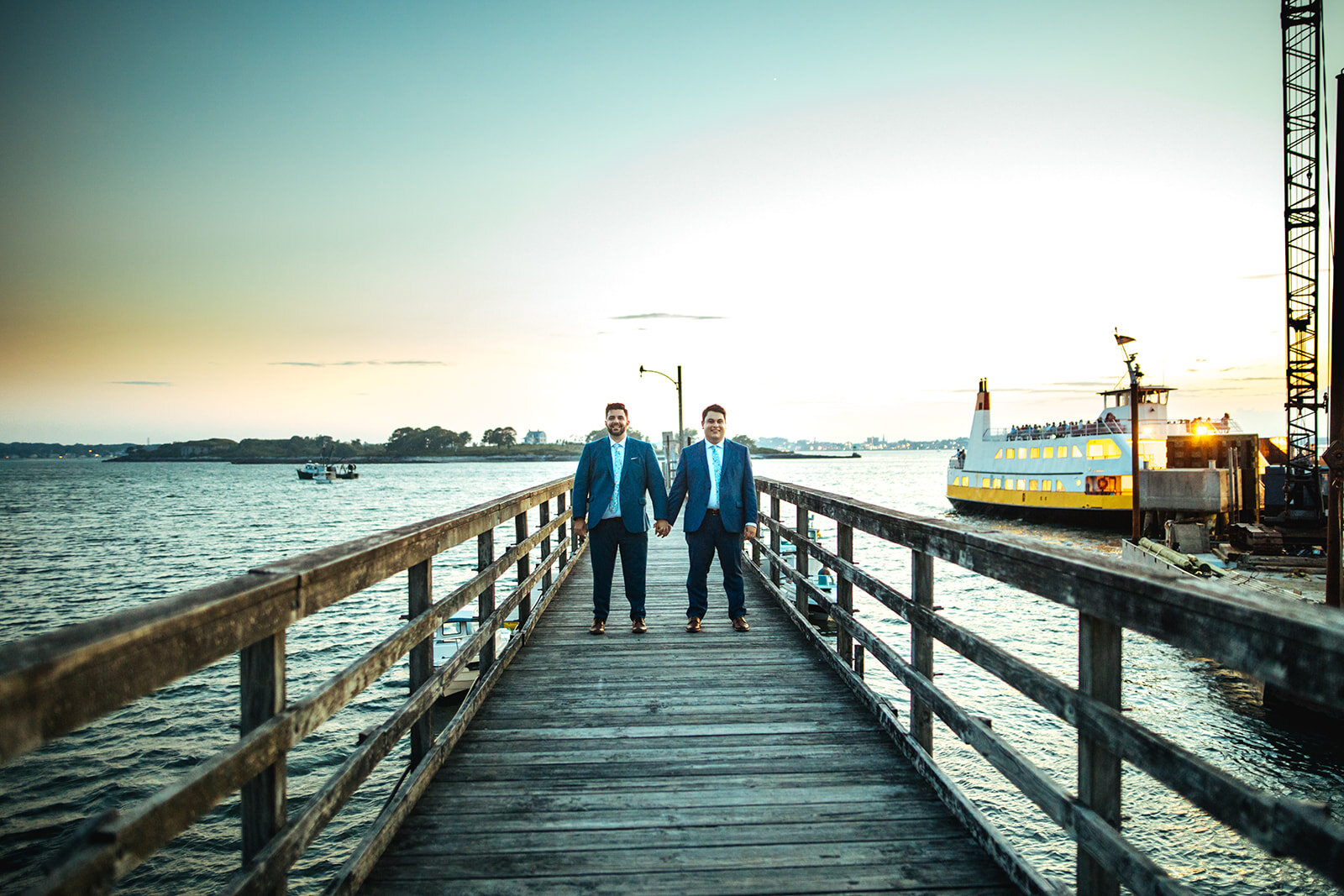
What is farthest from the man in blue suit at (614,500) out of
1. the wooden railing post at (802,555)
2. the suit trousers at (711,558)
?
the wooden railing post at (802,555)

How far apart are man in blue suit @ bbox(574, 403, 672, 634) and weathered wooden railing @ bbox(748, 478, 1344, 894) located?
2670 mm

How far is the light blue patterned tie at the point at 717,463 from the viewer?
6066 millimetres

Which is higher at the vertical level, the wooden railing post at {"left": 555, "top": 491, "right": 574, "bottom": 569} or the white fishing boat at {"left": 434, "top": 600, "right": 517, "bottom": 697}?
the wooden railing post at {"left": 555, "top": 491, "right": 574, "bottom": 569}

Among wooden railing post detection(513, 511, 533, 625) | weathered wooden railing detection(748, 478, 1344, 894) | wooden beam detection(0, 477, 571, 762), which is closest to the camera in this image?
wooden beam detection(0, 477, 571, 762)

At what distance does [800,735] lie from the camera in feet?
12.7

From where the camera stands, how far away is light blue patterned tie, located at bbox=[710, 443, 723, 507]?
6066 millimetres

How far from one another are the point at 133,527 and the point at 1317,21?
71.1 m

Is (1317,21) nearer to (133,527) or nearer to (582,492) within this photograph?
(582,492)

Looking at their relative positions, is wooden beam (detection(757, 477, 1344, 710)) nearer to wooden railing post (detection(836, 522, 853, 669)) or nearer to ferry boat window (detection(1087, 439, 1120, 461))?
wooden railing post (detection(836, 522, 853, 669))

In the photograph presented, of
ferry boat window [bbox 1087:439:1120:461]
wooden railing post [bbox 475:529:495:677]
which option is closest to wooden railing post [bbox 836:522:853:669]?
wooden railing post [bbox 475:529:495:677]

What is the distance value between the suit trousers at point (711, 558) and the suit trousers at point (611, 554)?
449 mm

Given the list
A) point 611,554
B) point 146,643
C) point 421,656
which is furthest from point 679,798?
point 611,554

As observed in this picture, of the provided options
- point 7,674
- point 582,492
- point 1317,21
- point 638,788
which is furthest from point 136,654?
point 1317,21

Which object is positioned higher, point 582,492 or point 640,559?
point 582,492
